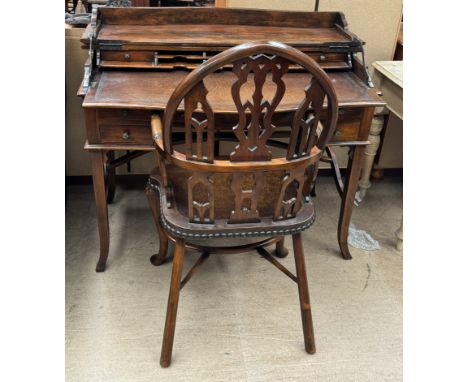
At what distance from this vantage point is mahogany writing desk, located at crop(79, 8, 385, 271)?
1595 millimetres

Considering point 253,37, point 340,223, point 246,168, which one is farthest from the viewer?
point 340,223

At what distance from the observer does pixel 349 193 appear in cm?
196

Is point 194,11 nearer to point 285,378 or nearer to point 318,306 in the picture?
point 318,306

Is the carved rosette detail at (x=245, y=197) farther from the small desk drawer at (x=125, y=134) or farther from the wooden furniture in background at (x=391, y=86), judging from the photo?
the wooden furniture in background at (x=391, y=86)

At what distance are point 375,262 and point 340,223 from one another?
0.84ft

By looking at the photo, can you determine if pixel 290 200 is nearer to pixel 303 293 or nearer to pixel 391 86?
pixel 303 293

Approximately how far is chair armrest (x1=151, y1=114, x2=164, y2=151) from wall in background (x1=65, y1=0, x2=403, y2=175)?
0.84 m

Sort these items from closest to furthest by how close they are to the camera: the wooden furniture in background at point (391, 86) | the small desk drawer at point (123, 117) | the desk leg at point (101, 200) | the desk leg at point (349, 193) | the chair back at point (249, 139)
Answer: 1. the chair back at point (249, 139)
2. the small desk drawer at point (123, 117)
3. the desk leg at point (101, 200)
4. the desk leg at point (349, 193)
5. the wooden furniture in background at point (391, 86)

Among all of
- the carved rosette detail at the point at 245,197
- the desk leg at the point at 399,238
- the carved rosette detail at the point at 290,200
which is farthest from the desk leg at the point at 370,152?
the carved rosette detail at the point at 245,197

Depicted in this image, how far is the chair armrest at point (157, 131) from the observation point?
1.34 meters

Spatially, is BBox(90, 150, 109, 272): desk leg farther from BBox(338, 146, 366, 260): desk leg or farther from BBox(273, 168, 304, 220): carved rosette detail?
BBox(338, 146, 366, 260): desk leg

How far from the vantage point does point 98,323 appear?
5.72 feet

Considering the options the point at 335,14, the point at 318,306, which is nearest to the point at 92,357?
the point at 318,306

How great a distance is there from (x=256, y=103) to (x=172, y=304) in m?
0.71
